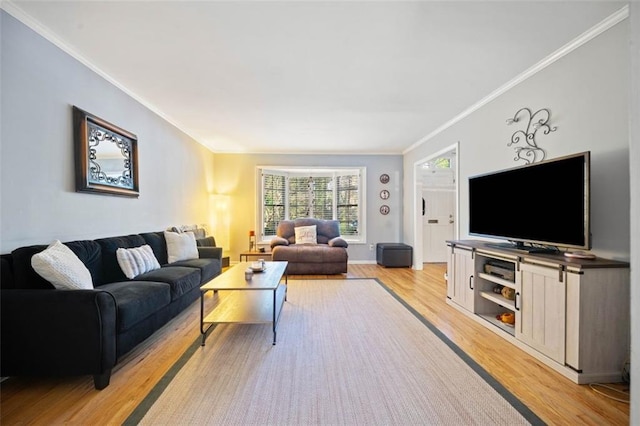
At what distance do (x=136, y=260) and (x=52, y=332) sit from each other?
1.16m

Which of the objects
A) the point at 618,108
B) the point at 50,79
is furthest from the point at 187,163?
the point at 618,108

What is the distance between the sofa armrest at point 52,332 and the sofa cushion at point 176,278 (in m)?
0.90

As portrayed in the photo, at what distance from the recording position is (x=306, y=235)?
5789 millimetres

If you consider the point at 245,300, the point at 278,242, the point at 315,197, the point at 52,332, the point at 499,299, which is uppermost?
the point at 315,197

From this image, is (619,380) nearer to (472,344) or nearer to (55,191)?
(472,344)

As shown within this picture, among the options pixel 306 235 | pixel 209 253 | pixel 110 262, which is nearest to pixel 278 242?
pixel 306 235

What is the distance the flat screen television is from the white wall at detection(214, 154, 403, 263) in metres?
3.15

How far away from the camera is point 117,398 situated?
1.70 m

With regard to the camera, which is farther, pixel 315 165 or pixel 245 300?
pixel 315 165

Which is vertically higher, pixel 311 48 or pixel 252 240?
pixel 311 48

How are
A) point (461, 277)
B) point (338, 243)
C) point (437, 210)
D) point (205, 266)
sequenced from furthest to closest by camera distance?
point (437, 210) → point (338, 243) → point (205, 266) → point (461, 277)

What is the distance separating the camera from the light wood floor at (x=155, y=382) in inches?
61.2

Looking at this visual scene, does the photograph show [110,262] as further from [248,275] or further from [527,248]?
[527,248]

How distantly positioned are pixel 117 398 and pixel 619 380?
3.24m
